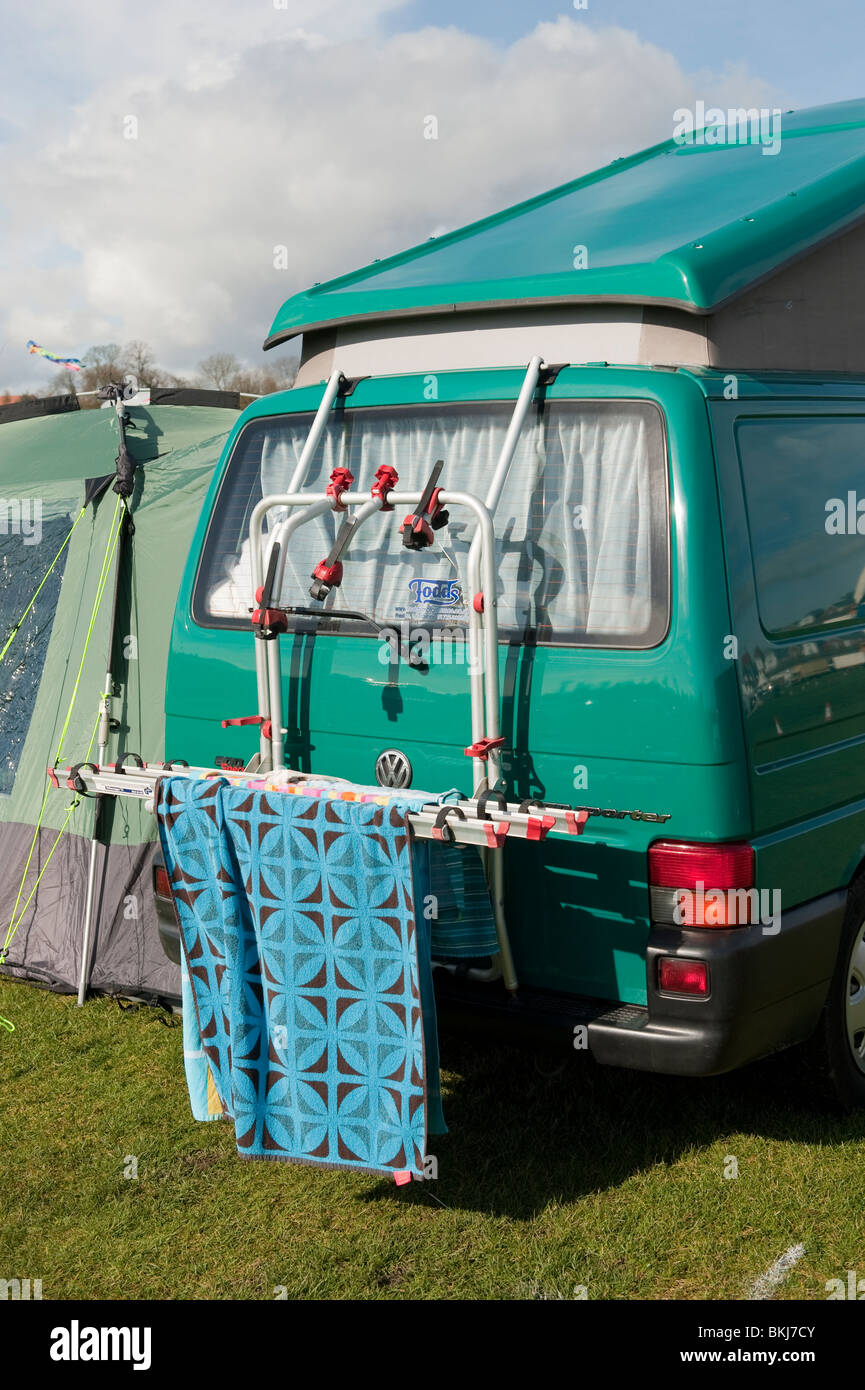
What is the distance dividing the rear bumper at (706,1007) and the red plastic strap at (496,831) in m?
0.62

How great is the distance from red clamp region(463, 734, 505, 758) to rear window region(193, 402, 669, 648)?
345mm

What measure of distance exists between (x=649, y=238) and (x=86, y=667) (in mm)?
3112

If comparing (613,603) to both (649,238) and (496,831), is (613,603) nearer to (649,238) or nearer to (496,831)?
(496,831)

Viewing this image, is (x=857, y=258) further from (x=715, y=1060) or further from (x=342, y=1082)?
(x=342, y=1082)

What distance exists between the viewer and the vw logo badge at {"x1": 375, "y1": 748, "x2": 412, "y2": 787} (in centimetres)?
397

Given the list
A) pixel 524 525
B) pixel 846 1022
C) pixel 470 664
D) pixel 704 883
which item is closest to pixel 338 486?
pixel 524 525

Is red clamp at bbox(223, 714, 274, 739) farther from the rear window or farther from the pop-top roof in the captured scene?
the pop-top roof

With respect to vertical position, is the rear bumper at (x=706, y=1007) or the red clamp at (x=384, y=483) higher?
the red clamp at (x=384, y=483)

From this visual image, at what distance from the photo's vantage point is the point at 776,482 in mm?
3914

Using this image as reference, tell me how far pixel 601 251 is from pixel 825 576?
1193 millimetres

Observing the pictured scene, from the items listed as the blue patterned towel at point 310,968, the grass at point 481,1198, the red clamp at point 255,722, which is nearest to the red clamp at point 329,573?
the red clamp at point 255,722

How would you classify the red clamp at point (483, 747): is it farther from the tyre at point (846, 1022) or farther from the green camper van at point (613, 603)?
the tyre at point (846, 1022)

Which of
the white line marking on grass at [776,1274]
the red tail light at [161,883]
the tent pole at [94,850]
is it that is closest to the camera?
the white line marking on grass at [776,1274]

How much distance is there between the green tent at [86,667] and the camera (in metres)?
5.76
